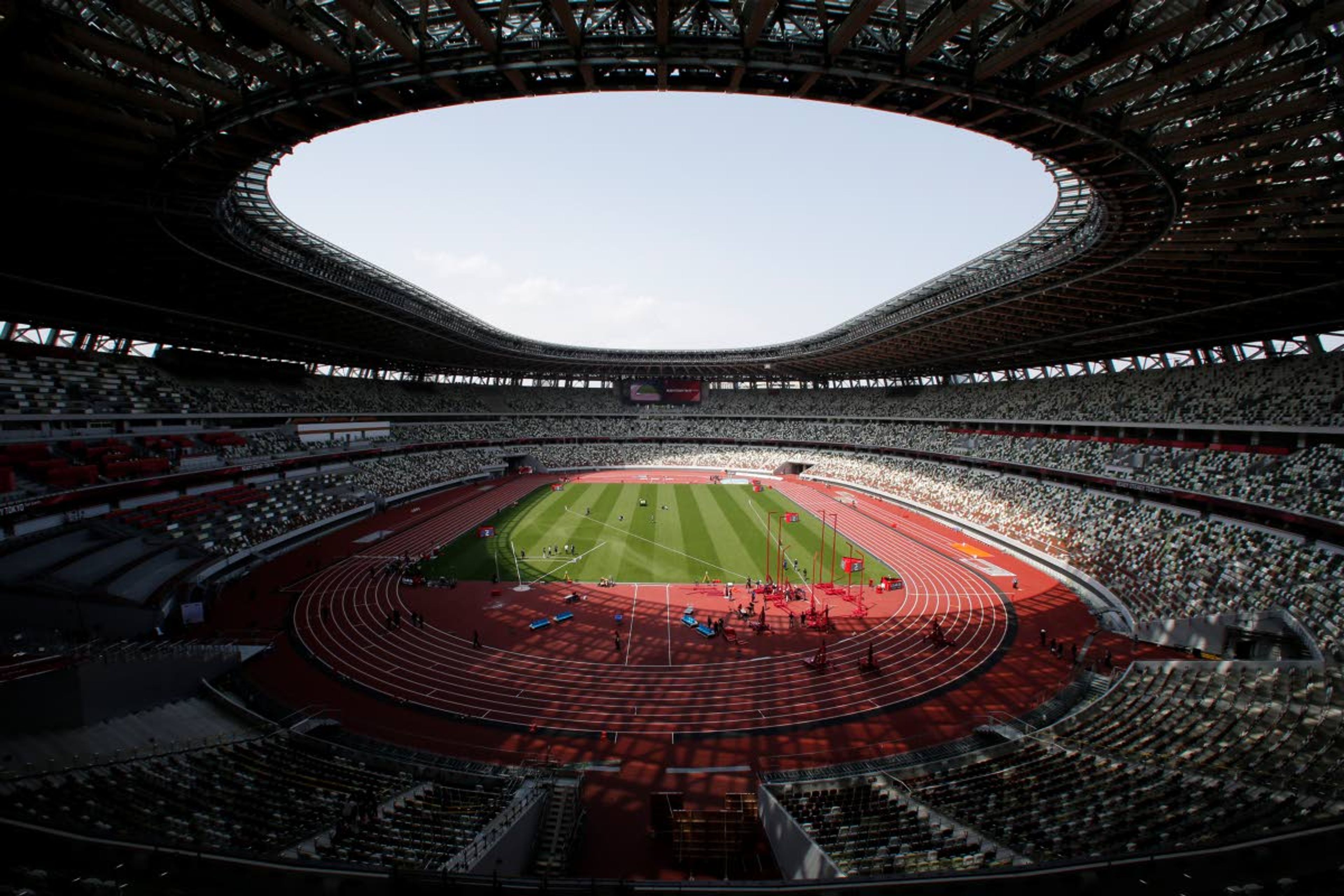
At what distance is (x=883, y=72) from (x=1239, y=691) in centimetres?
1791

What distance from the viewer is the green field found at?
3152 centimetres

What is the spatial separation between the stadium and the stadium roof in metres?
0.13

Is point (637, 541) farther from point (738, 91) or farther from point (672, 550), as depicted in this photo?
point (738, 91)

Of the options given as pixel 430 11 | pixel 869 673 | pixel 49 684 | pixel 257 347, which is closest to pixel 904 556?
pixel 869 673

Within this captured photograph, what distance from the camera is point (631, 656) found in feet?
71.1

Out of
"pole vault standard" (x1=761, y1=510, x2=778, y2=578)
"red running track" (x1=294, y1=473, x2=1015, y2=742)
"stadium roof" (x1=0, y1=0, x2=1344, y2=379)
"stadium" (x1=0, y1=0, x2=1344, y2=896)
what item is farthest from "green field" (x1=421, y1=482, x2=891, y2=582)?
"stadium roof" (x1=0, y1=0, x2=1344, y2=379)

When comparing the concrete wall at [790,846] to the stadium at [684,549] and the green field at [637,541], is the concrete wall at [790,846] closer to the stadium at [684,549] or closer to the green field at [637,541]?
the stadium at [684,549]

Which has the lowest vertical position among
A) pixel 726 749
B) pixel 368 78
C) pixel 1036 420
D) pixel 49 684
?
pixel 726 749

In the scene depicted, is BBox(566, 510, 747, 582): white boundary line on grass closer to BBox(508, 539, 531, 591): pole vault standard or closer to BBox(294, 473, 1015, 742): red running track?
BBox(294, 473, 1015, 742): red running track

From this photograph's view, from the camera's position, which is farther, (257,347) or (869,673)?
(257,347)

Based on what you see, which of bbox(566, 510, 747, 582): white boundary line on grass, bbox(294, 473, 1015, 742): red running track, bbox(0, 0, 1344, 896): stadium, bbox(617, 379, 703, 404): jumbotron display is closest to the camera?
bbox(0, 0, 1344, 896): stadium

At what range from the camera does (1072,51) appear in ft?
32.3

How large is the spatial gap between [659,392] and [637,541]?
47.8 metres

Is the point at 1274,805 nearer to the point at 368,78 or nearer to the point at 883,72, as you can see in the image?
the point at 883,72
